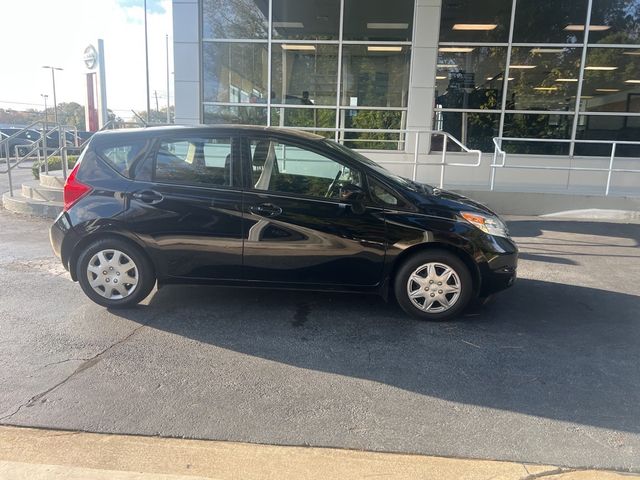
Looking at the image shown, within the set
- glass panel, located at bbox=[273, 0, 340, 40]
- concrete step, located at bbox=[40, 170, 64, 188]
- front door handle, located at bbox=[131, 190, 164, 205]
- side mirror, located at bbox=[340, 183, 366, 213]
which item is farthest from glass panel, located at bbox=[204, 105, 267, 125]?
side mirror, located at bbox=[340, 183, 366, 213]

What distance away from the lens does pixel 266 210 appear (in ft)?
15.2

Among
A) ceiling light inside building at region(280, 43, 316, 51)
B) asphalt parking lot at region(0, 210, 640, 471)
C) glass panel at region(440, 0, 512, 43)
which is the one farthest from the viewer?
ceiling light inside building at region(280, 43, 316, 51)

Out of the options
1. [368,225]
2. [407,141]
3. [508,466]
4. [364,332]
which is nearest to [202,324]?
[364,332]

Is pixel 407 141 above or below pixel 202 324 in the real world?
above

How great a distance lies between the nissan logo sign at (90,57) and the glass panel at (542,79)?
14704 millimetres

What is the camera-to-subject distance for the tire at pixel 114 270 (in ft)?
15.7

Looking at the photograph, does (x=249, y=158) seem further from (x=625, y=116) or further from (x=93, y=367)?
(x=625, y=116)

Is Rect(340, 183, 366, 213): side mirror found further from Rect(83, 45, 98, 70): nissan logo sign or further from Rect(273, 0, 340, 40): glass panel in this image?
Rect(83, 45, 98, 70): nissan logo sign

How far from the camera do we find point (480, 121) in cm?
1220

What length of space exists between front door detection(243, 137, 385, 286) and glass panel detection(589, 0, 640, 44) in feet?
33.5

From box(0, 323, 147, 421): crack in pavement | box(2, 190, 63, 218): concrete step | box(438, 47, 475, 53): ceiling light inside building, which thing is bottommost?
box(0, 323, 147, 421): crack in pavement

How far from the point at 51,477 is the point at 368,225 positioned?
9.81 ft

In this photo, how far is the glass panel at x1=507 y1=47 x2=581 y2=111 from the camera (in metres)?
11.9

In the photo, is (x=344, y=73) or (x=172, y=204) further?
(x=344, y=73)
